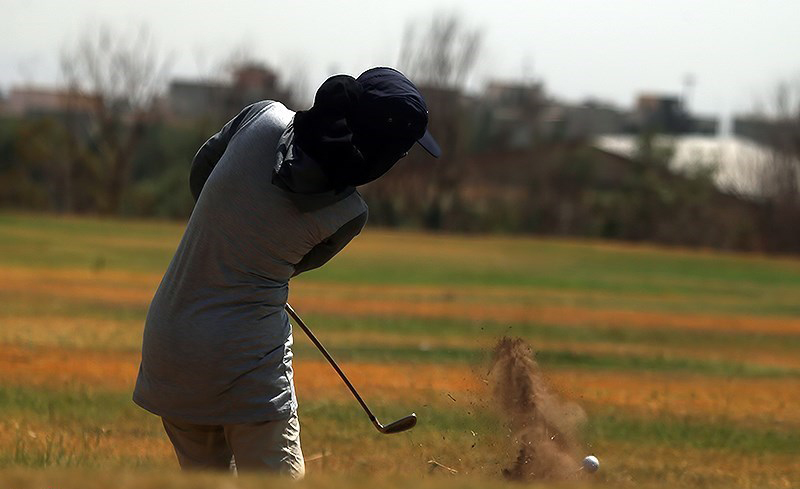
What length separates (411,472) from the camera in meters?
7.57

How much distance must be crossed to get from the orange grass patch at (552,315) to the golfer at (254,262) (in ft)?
56.8

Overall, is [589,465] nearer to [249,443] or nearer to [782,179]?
[249,443]

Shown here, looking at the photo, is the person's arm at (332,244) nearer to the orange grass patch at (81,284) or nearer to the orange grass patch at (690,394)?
the orange grass patch at (690,394)

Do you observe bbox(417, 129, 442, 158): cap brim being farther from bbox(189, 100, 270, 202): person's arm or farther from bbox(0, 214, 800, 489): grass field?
bbox(0, 214, 800, 489): grass field

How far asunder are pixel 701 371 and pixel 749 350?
4.33 meters

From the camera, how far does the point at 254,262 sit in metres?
5.21

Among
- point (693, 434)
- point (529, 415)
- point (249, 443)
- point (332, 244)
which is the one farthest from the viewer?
point (693, 434)

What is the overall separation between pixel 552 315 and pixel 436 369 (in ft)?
33.4

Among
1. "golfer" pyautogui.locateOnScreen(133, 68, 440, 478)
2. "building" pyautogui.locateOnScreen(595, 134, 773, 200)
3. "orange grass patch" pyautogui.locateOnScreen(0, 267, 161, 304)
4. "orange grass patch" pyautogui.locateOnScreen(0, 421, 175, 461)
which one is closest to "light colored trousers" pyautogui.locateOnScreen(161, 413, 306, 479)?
"golfer" pyautogui.locateOnScreen(133, 68, 440, 478)

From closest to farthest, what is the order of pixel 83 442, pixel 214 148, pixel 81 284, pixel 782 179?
pixel 214 148 → pixel 83 442 → pixel 81 284 → pixel 782 179

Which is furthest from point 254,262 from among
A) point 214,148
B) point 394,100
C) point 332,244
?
point 394,100

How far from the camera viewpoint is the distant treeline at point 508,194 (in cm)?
6444

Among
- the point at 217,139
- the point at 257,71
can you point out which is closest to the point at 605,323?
the point at 217,139

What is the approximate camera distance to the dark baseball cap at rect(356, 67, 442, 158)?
512 centimetres
